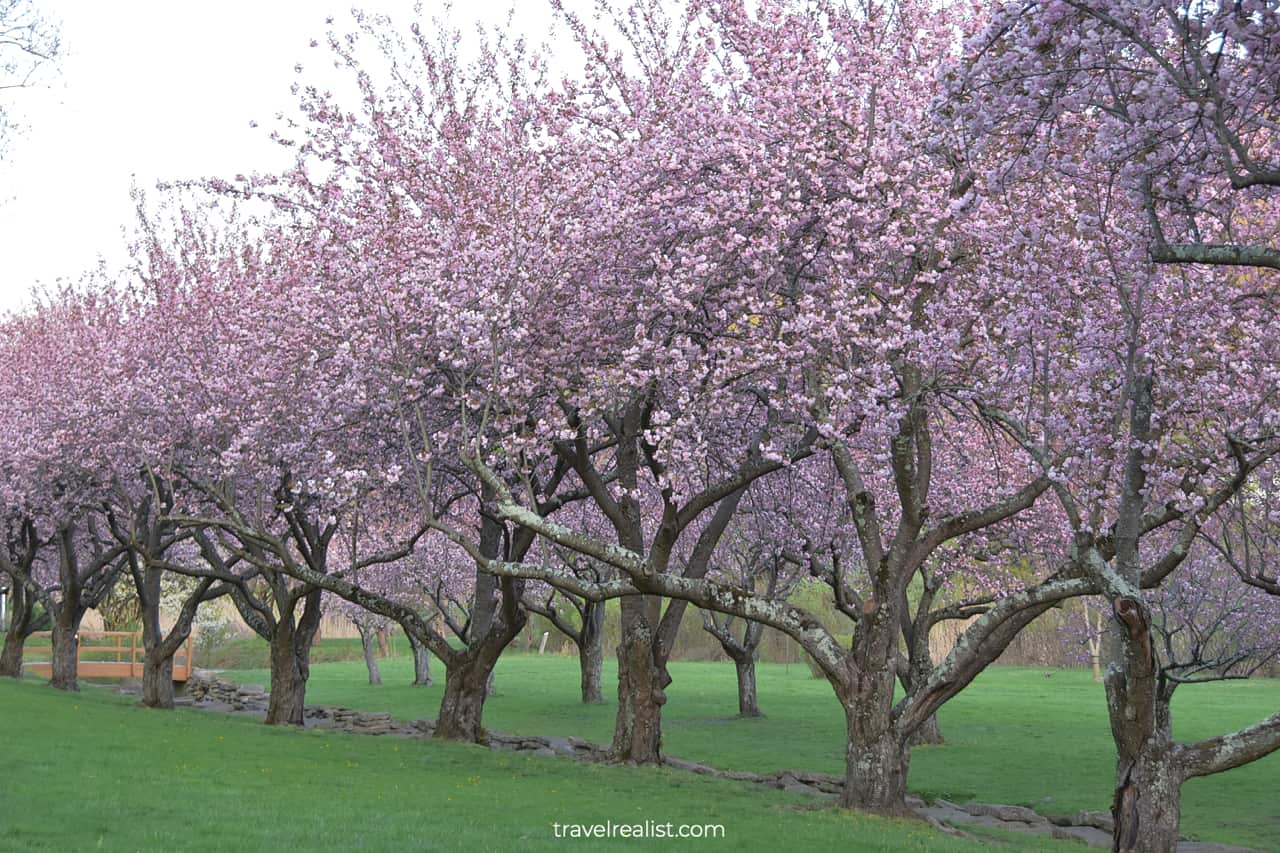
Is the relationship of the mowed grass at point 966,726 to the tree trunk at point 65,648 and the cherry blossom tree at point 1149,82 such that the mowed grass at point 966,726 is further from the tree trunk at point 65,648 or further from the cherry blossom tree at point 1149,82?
the cherry blossom tree at point 1149,82

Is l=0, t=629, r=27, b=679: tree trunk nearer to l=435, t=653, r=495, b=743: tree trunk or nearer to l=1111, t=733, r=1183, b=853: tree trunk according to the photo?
l=435, t=653, r=495, b=743: tree trunk

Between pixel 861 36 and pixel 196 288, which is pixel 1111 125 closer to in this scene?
pixel 861 36

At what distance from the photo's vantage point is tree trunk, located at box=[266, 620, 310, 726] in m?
30.3

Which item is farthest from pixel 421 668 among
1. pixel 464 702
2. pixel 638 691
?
pixel 638 691

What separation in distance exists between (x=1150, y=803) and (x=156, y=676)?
27.0 m

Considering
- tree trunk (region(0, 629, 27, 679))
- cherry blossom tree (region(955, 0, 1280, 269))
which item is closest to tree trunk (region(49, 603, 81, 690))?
tree trunk (region(0, 629, 27, 679))

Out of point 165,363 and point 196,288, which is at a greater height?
point 196,288

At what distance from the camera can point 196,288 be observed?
28141 mm

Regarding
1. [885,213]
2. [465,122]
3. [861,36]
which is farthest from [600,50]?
[885,213]

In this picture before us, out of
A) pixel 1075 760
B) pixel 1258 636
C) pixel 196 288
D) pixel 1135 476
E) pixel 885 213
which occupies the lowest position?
pixel 1075 760

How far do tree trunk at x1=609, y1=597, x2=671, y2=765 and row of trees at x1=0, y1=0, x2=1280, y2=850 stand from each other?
0.07 metres

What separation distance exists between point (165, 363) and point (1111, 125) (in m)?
23.5

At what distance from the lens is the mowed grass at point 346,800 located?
41.7 ft

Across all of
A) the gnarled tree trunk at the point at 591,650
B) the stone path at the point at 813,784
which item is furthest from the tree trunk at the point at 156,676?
the gnarled tree trunk at the point at 591,650
